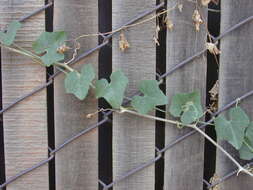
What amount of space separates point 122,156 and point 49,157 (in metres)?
0.22

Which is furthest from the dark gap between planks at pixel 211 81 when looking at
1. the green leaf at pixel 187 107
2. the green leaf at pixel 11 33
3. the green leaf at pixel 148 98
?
the green leaf at pixel 11 33

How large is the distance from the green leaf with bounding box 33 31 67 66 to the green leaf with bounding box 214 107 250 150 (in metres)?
0.50

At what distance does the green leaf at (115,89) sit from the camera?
104cm

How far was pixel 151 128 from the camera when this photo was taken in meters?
1.16

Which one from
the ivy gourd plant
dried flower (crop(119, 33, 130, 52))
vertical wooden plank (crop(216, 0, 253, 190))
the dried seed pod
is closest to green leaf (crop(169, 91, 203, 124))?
the ivy gourd plant

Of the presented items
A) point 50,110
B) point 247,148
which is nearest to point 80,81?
point 50,110

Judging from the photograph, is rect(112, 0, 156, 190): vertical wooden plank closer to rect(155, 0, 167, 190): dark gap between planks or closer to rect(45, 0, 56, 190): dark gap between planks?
rect(155, 0, 167, 190): dark gap between planks

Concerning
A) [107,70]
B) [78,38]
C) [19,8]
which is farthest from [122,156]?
[19,8]

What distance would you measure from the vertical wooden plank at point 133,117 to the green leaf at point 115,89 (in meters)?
0.07

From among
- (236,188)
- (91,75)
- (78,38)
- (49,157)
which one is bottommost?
(236,188)

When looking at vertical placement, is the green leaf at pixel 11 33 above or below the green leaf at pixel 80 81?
above

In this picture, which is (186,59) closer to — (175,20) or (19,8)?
(175,20)

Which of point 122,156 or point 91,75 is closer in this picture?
point 91,75

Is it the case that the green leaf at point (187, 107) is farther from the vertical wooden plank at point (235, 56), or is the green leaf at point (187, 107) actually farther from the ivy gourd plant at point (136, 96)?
the vertical wooden plank at point (235, 56)
